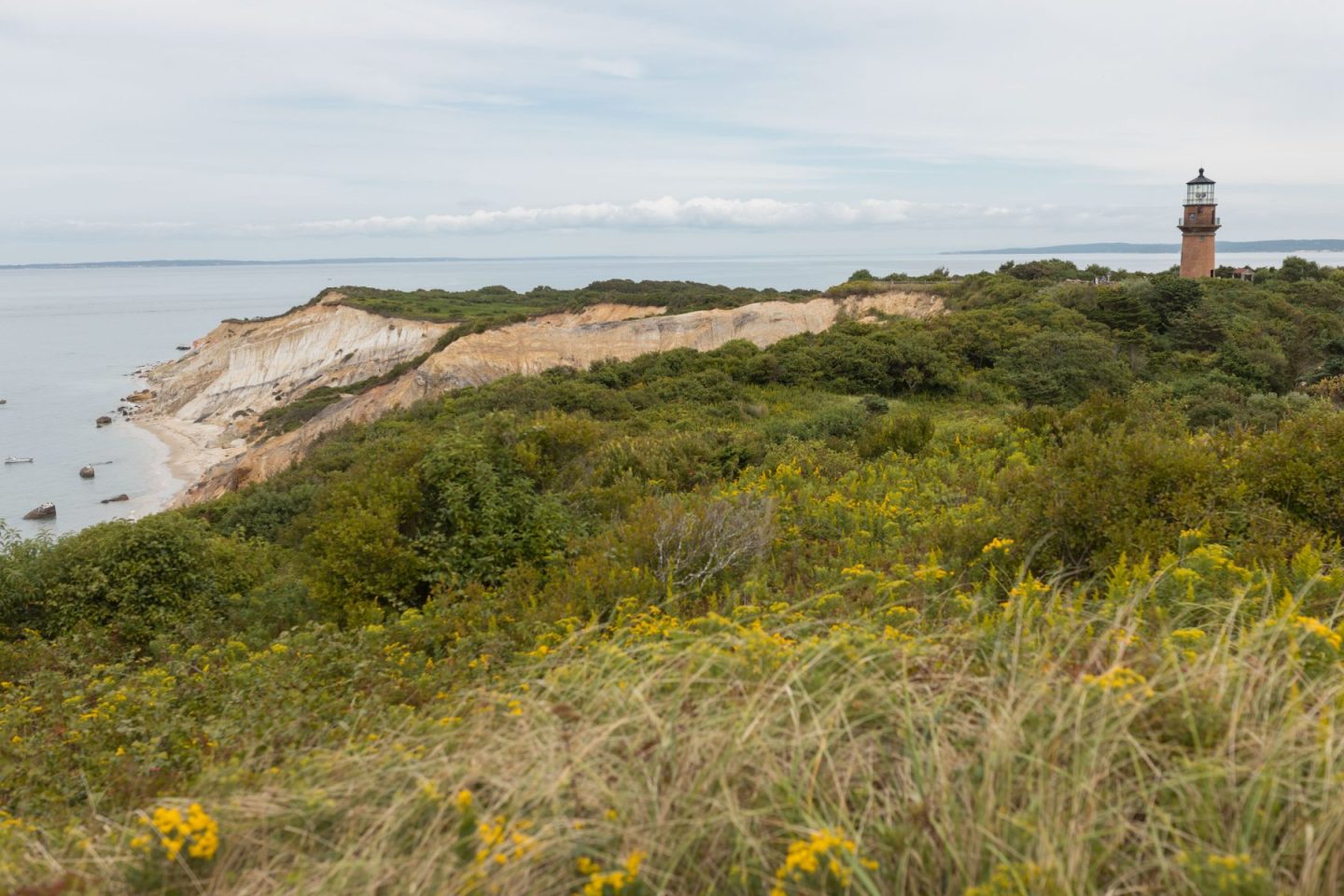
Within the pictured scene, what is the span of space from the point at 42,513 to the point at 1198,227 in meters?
47.2

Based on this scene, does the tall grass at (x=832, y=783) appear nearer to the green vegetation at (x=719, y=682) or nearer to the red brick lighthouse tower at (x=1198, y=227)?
the green vegetation at (x=719, y=682)

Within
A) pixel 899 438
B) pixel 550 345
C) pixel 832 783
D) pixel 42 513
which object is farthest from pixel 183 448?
pixel 832 783

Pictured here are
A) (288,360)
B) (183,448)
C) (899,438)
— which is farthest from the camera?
(288,360)

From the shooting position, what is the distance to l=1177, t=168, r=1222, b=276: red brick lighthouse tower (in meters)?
40.4

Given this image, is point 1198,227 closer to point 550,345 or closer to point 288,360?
point 550,345

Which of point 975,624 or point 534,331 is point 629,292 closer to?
point 534,331

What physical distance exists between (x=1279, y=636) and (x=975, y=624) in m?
1.15

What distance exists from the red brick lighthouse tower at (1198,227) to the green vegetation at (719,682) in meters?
36.6

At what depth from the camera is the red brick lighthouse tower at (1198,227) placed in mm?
40406

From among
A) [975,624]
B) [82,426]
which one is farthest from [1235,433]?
[82,426]

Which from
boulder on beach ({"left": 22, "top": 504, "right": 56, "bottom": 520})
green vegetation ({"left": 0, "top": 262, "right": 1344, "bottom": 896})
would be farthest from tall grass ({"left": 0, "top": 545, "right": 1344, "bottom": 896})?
boulder on beach ({"left": 22, "top": 504, "right": 56, "bottom": 520})

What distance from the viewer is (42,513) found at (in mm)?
29203

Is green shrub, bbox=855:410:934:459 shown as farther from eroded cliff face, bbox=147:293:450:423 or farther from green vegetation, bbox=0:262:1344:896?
eroded cliff face, bbox=147:293:450:423

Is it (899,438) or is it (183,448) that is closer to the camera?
(899,438)
